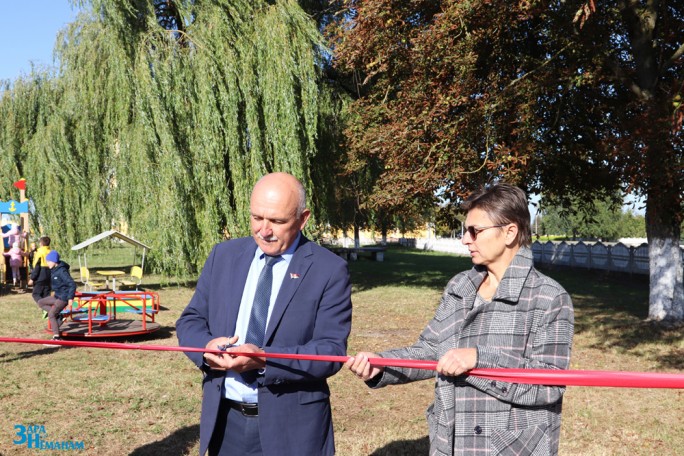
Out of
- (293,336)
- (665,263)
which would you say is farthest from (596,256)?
(293,336)

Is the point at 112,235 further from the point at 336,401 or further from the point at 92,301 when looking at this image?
the point at 336,401

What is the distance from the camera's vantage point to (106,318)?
38.0 feet

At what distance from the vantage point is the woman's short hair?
107 inches

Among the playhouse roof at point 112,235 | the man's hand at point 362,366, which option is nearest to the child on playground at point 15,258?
the playhouse roof at point 112,235

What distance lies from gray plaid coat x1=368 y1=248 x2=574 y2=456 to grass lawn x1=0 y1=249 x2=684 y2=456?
3.09 meters

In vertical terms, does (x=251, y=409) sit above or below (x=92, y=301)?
above

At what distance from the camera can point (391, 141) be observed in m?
13.4

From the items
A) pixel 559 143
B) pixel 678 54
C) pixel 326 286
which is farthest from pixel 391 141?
pixel 326 286

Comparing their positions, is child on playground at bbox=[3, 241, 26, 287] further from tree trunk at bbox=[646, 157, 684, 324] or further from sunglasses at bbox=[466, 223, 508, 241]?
sunglasses at bbox=[466, 223, 508, 241]

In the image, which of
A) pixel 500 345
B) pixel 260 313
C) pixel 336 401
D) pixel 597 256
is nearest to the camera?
pixel 500 345

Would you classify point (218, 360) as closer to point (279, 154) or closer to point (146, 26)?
point (279, 154)

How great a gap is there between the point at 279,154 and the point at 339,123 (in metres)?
3.78

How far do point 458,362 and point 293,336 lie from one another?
751 mm

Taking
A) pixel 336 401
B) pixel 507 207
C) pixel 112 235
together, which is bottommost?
pixel 336 401
